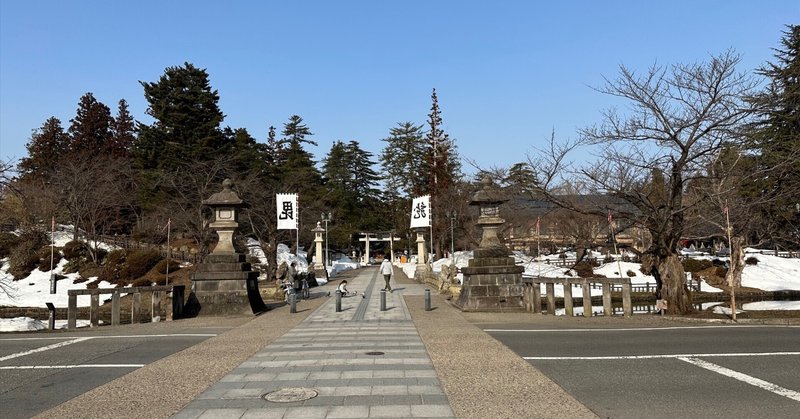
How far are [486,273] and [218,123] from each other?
126 ft

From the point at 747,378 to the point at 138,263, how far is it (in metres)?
36.1

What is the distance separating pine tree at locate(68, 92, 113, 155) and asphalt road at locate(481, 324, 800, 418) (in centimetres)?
5410

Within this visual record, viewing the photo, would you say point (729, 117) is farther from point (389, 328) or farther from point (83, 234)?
point (83, 234)

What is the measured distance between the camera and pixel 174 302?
48.0 ft

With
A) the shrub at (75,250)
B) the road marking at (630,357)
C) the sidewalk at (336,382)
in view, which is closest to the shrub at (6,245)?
the shrub at (75,250)

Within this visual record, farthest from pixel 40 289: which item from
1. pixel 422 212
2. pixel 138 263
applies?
pixel 422 212

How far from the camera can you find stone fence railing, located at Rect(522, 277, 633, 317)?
14336mm

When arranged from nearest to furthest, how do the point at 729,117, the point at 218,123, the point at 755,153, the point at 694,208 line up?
the point at 729,117 < the point at 694,208 < the point at 755,153 < the point at 218,123

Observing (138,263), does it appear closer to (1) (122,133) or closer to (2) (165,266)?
(2) (165,266)

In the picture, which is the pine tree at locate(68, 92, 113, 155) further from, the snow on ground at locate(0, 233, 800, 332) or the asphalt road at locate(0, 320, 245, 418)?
the asphalt road at locate(0, 320, 245, 418)

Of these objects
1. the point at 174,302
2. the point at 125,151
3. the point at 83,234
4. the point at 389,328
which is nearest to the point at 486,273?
the point at 389,328

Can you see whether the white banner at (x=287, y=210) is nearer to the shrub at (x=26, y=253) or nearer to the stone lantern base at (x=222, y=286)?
the stone lantern base at (x=222, y=286)

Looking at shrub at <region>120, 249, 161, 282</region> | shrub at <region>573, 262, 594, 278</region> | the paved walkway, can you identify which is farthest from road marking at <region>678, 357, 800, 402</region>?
shrub at <region>120, 249, 161, 282</region>

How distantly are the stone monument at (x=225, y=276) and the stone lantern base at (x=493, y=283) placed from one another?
6.61 metres
